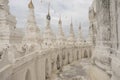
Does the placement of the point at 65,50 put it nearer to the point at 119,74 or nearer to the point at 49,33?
the point at 49,33

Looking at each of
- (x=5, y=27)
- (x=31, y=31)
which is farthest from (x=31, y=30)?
(x=5, y=27)

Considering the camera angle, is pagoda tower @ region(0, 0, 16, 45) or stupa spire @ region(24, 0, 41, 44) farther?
stupa spire @ region(24, 0, 41, 44)

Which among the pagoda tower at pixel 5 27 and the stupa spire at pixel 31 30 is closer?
the pagoda tower at pixel 5 27

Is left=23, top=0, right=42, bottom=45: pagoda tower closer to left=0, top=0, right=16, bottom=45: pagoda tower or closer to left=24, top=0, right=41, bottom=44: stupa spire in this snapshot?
left=24, top=0, right=41, bottom=44: stupa spire

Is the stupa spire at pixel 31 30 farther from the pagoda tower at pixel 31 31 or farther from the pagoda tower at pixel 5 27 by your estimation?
the pagoda tower at pixel 5 27

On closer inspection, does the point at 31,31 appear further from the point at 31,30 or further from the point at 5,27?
the point at 5,27

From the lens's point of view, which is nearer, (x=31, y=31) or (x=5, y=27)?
(x=5, y=27)

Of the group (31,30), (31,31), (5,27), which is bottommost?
(5,27)

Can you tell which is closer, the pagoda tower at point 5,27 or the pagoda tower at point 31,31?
the pagoda tower at point 5,27

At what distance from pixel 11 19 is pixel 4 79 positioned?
6.57 meters

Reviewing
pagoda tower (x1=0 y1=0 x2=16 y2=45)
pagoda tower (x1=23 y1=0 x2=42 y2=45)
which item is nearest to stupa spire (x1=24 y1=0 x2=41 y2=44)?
pagoda tower (x1=23 y1=0 x2=42 y2=45)

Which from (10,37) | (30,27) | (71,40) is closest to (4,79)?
(10,37)

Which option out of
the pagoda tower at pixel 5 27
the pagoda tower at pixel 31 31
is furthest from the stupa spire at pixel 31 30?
the pagoda tower at pixel 5 27

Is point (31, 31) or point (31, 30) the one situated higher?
point (31, 30)
